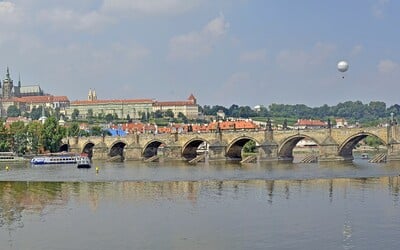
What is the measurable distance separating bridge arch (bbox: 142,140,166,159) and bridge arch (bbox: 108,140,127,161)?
3.83 meters

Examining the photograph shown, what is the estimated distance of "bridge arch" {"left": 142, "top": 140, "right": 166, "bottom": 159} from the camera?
95875 millimetres

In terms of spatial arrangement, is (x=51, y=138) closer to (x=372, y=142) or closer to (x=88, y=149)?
(x=88, y=149)

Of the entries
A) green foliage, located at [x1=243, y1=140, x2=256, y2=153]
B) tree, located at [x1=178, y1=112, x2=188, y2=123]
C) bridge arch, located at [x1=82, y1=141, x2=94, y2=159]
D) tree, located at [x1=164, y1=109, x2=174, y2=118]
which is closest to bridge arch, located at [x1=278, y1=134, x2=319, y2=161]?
green foliage, located at [x1=243, y1=140, x2=256, y2=153]

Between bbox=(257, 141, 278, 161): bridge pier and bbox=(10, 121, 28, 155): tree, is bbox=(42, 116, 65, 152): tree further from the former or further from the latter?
bbox=(257, 141, 278, 161): bridge pier

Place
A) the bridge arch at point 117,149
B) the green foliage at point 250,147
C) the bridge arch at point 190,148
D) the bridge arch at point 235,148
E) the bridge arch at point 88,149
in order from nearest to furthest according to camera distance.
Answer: the bridge arch at point 235,148 < the bridge arch at point 190,148 < the bridge arch at point 117,149 < the green foliage at point 250,147 < the bridge arch at point 88,149

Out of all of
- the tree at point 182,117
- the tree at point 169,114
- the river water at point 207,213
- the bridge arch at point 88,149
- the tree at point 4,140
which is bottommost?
the river water at point 207,213

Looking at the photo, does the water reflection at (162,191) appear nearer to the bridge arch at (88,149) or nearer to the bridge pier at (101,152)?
the bridge pier at (101,152)

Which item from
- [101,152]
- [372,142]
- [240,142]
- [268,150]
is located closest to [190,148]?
[240,142]

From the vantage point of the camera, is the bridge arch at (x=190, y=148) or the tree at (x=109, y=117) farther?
the tree at (x=109, y=117)

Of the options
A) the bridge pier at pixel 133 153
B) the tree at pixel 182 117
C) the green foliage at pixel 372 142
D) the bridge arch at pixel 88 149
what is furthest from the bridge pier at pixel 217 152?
the tree at pixel 182 117

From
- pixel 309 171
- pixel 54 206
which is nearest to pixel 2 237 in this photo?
pixel 54 206

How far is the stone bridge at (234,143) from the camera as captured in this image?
70875mm

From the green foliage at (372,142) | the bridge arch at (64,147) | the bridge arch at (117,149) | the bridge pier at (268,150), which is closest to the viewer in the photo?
the bridge pier at (268,150)

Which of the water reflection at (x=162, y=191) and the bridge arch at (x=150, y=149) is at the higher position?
the bridge arch at (x=150, y=149)
